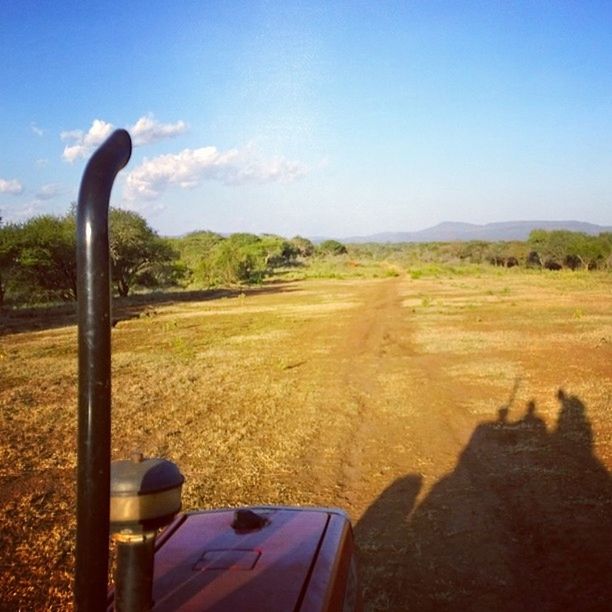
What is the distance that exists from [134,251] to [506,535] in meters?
39.4

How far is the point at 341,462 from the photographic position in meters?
6.85

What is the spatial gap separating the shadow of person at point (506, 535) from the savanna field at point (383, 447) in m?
0.02

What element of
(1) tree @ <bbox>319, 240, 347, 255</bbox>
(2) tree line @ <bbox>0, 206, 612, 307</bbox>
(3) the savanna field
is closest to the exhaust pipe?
(3) the savanna field

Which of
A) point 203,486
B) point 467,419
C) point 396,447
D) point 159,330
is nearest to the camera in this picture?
point 203,486

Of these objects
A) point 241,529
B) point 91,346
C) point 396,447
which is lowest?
point 396,447

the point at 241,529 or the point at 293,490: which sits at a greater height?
the point at 241,529

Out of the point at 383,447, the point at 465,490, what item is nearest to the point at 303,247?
the point at 383,447

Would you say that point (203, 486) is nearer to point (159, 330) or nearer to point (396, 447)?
point (396, 447)

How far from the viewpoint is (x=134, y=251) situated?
41.0 meters

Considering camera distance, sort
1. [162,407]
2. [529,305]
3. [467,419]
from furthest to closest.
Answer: [529,305] < [162,407] < [467,419]

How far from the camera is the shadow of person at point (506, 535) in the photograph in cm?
402

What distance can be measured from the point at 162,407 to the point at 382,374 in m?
4.77

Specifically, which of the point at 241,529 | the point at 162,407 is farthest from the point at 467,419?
the point at 241,529

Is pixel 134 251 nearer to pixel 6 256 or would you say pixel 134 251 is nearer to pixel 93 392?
pixel 6 256
